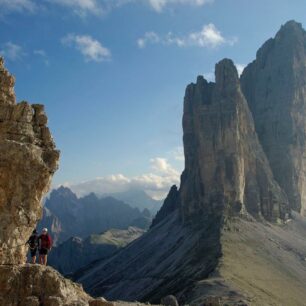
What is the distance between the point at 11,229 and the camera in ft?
86.2

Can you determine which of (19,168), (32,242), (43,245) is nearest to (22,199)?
(19,168)

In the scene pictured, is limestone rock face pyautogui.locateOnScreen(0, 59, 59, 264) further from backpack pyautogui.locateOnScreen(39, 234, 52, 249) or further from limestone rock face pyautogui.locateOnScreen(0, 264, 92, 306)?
backpack pyautogui.locateOnScreen(39, 234, 52, 249)

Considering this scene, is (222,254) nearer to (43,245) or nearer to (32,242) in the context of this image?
(43,245)

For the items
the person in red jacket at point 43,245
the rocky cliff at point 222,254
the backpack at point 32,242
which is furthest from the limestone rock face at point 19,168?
the rocky cliff at point 222,254

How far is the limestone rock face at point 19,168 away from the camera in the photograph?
2644 cm

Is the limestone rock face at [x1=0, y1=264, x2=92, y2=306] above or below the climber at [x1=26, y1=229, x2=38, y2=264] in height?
below

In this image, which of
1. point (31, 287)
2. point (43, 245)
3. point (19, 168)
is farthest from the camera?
point (43, 245)

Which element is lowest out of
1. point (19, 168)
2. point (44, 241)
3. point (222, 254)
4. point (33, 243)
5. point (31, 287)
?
point (222, 254)

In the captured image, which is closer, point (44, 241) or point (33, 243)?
point (33, 243)

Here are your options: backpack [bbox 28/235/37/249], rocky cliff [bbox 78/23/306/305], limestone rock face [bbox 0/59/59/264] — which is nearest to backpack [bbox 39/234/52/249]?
backpack [bbox 28/235/37/249]

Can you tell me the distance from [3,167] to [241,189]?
17171cm

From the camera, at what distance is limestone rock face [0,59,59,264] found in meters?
26.4

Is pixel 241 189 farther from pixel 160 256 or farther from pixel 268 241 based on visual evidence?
pixel 160 256

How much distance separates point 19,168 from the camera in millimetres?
27062
